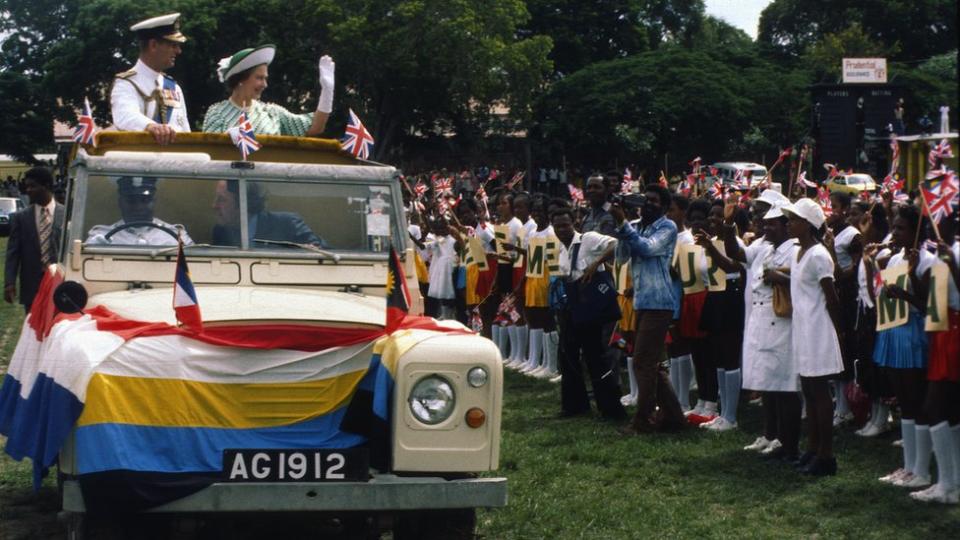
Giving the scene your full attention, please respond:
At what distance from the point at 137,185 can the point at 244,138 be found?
670 millimetres

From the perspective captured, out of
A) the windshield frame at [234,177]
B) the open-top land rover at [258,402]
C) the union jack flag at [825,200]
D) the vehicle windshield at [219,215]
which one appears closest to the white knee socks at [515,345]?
the union jack flag at [825,200]

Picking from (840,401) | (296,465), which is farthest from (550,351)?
(296,465)

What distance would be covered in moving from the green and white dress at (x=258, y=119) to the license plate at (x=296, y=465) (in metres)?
3.01

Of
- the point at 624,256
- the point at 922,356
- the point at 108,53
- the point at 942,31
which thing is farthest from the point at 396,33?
the point at 922,356

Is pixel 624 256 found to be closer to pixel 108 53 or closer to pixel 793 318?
pixel 793 318

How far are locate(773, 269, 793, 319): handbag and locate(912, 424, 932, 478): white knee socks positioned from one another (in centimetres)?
130

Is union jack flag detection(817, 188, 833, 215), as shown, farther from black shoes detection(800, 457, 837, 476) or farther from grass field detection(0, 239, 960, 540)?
black shoes detection(800, 457, 837, 476)

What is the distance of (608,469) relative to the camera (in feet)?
35.1

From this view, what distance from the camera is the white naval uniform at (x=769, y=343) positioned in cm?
1051

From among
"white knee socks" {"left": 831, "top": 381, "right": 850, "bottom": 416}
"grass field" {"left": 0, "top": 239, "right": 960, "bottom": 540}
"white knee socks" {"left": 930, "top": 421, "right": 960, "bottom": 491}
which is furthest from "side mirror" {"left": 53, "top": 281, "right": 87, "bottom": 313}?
"white knee socks" {"left": 831, "top": 381, "right": 850, "bottom": 416}

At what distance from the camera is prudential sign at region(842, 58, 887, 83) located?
42.5 m

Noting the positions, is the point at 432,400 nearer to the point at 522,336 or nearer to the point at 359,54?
the point at 522,336

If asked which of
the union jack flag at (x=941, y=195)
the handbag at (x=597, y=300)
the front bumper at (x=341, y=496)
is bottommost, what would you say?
the front bumper at (x=341, y=496)

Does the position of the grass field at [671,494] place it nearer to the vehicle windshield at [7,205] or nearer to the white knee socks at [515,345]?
the white knee socks at [515,345]
